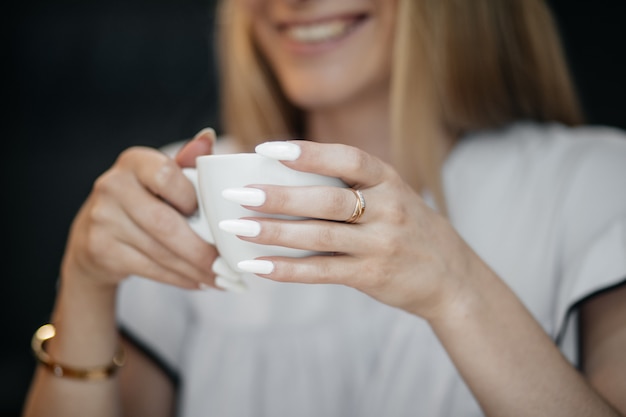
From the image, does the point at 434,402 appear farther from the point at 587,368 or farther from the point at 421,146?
the point at 421,146

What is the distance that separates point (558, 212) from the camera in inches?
37.8

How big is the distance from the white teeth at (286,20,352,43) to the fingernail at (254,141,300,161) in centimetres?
64

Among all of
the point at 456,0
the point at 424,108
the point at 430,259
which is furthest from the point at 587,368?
the point at 456,0

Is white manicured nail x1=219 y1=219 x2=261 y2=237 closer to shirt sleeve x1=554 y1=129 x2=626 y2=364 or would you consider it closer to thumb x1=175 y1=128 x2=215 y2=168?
thumb x1=175 y1=128 x2=215 y2=168

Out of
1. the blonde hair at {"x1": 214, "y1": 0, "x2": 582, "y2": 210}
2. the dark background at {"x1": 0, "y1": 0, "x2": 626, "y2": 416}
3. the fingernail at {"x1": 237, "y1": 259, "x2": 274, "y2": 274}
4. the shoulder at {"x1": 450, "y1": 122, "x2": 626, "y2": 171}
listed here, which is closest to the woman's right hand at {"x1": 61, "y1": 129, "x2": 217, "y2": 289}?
the fingernail at {"x1": 237, "y1": 259, "x2": 274, "y2": 274}

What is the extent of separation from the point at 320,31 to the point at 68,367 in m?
0.68

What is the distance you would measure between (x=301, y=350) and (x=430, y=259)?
0.49m

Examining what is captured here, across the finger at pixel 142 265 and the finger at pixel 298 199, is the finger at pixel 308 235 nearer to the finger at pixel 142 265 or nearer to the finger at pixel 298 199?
the finger at pixel 298 199

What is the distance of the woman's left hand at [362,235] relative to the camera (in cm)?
56

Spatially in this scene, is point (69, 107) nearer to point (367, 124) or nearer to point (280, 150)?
point (367, 124)

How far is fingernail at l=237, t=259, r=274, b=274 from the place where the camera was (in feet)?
1.88

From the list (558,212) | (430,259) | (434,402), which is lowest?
(434,402)

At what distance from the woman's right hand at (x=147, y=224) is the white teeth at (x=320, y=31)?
1.59 ft

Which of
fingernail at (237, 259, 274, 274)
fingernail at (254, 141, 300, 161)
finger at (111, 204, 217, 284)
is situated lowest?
finger at (111, 204, 217, 284)
